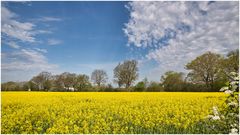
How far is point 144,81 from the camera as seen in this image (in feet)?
123

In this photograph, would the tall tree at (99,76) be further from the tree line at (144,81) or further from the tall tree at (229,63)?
the tall tree at (229,63)

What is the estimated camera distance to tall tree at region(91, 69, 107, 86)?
34.1 m

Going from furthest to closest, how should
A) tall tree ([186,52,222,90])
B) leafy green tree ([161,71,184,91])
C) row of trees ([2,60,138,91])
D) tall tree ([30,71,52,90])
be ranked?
tall tree ([30,71,52,90]) < leafy green tree ([161,71,184,91]) < row of trees ([2,60,138,91]) < tall tree ([186,52,222,90])

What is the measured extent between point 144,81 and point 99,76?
606 centimetres

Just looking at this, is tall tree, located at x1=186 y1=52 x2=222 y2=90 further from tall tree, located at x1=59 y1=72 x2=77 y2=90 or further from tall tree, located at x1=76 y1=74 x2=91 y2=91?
tall tree, located at x1=59 y1=72 x2=77 y2=90

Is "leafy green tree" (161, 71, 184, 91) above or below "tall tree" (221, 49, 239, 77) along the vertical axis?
below

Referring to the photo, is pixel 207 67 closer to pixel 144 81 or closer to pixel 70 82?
pixel 144 81

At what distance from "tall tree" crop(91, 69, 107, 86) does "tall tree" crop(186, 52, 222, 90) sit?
396 inches

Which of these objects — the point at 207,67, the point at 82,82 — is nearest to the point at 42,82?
the point at 82,82

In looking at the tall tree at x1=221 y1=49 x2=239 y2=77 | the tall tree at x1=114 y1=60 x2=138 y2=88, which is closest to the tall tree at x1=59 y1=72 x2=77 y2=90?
the tall tree at x1=114 y1=60 x2=138 y2=88

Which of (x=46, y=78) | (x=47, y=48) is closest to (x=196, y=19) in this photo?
(x=47, y=48)

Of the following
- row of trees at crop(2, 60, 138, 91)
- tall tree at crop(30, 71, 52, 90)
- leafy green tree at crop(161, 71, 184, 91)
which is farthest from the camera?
tall tree at crop(30, 71, 52, 90)

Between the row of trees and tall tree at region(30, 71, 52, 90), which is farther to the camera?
tall tree at region(30, 71, 52, 90)

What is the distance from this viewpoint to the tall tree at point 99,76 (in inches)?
1342
